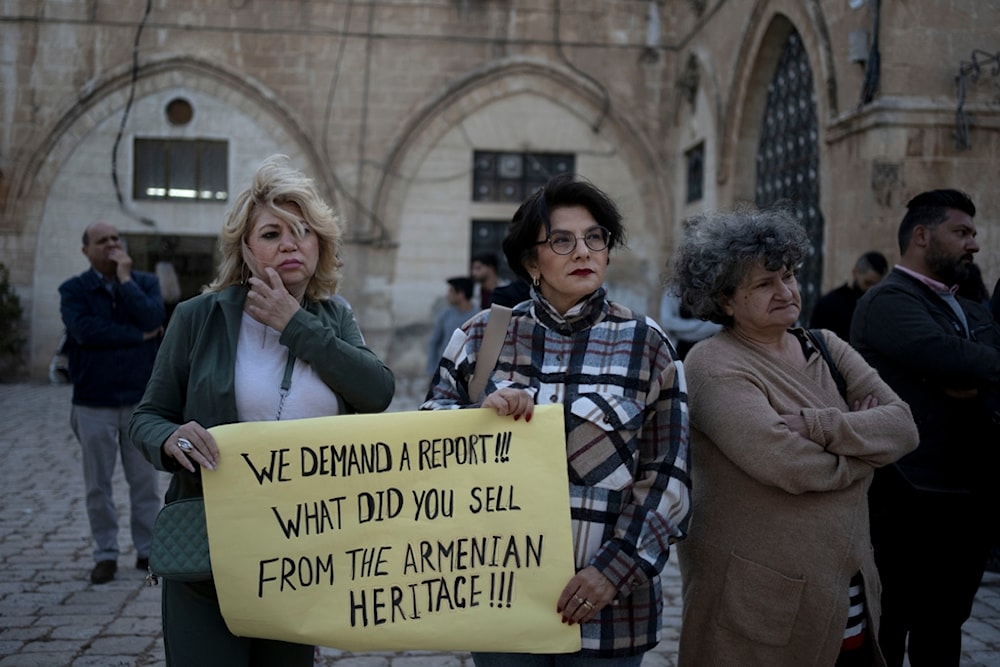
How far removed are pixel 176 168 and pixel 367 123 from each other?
3354 mm

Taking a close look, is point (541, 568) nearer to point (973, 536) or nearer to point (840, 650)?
point (840, 650)

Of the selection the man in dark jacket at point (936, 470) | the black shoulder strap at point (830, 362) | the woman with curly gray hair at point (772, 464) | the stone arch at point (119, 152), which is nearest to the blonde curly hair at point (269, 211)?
the woman with curly gray hair at point (772, 464)

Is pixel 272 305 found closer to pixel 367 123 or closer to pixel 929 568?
pixel 929 568

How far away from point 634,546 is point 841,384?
0.96 m

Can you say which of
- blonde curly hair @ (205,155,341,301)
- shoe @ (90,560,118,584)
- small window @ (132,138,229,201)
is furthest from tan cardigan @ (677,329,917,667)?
small window @ (132,138,229,201)

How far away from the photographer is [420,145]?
1623 centimetres

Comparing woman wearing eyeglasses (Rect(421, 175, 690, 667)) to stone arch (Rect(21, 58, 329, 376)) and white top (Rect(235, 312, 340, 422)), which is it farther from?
stone arch (Rect(21, 58, 329, 376))

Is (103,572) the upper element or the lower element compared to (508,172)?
lower

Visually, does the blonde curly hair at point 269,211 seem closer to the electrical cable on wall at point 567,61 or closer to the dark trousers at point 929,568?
the dark trousers at point 929,568

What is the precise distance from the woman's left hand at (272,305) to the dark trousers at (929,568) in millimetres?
2383

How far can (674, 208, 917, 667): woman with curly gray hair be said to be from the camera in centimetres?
262

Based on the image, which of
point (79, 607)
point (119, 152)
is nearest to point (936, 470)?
point (79, 607)

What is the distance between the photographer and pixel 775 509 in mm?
2678

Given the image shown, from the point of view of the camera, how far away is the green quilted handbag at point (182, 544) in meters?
2.50
